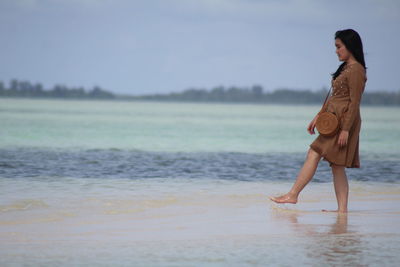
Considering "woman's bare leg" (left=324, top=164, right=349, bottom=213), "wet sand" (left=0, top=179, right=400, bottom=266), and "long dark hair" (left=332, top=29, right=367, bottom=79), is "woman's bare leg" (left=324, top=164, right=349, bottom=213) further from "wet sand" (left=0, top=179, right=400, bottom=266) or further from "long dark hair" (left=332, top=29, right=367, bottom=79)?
"long dark hair" (left=332, top=29, right=367, bottom=79)

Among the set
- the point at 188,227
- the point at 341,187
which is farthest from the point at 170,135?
the point at 188,227

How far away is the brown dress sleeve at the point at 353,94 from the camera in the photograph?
7.15 meters

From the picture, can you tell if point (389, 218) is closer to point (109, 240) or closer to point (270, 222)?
point (270, 222)

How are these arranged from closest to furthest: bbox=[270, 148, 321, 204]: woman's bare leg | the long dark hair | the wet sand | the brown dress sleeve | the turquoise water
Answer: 1. the wet sand
2. the brown dress sleeve
3. the long dark hair
4. bbox=[270, 148, 321, 204]: woman's bare leg
5. the turquoise water

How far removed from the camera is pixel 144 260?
5180 mm

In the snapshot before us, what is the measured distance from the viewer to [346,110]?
725cm

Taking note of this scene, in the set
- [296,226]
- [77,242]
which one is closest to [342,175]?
[296,226]

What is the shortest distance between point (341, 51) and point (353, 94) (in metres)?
0.42

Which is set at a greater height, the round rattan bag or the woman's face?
the woman's face

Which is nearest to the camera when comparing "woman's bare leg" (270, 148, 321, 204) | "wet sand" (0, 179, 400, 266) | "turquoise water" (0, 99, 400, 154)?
"wet sand" (0, 179, 400, 266)

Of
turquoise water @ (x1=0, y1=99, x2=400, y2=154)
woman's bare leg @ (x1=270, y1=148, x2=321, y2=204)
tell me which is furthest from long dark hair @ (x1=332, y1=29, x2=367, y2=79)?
turquoise water @ (x1=0, y1=99, x2=400, y2=154)

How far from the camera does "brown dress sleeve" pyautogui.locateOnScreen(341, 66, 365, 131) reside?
7.15m

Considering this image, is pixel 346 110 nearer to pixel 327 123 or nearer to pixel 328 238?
pixel 327 123

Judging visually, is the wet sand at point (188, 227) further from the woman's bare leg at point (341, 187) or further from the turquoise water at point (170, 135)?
the turquoise water at point (170, 135)
